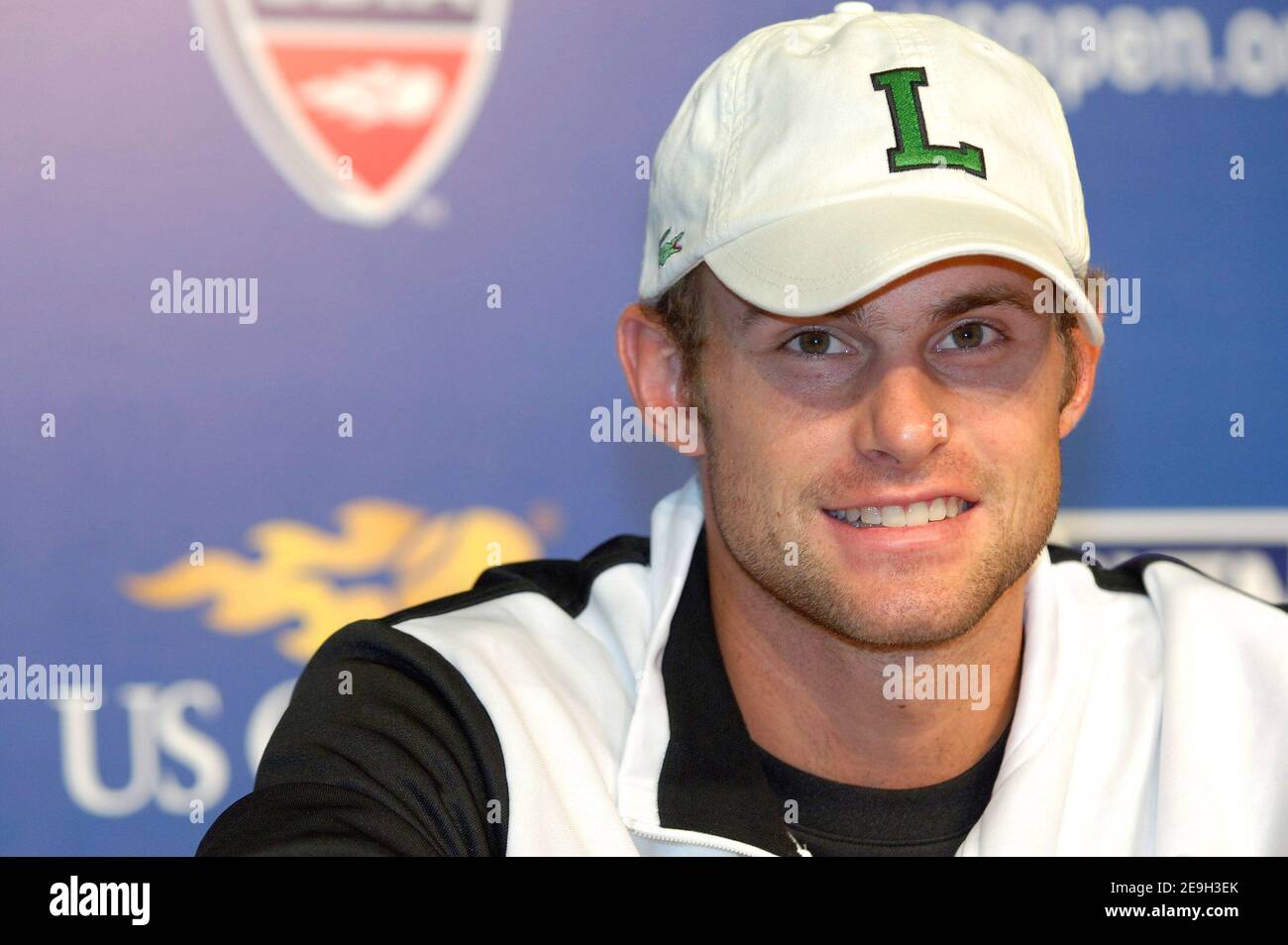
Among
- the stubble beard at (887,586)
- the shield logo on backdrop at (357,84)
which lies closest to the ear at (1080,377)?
the stubble beard at (887,586)

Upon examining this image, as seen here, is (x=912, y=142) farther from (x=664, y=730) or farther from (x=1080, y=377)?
(x=664, y=730)

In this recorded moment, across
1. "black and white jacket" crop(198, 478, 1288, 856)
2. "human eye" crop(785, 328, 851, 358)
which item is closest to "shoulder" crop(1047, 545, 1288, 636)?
"black and white jacket" crop(198, 478, 1288, 856)

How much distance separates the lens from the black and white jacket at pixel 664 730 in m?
1.06

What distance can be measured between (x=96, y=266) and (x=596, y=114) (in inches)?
26.5

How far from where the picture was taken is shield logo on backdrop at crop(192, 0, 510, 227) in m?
1.74

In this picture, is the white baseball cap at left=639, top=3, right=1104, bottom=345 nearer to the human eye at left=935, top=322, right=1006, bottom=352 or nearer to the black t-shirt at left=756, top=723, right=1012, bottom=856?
the human eye at left=935, top=322, right=1006, bottom=352

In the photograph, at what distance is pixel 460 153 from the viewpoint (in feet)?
5.88

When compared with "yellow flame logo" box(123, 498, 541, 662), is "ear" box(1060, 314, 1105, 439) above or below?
above

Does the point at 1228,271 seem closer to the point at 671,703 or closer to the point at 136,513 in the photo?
the point at 671,703

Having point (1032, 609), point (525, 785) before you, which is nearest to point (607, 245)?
point (1032, 609)

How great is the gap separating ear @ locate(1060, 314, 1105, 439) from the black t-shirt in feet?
1.08

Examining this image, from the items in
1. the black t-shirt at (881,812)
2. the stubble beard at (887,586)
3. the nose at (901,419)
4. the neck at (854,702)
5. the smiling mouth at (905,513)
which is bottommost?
the black t-shirt at (881,812)

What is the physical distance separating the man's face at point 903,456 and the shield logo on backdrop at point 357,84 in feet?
2.49

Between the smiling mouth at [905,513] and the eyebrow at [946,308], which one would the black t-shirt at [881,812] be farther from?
the eyebrow at [946,308]
